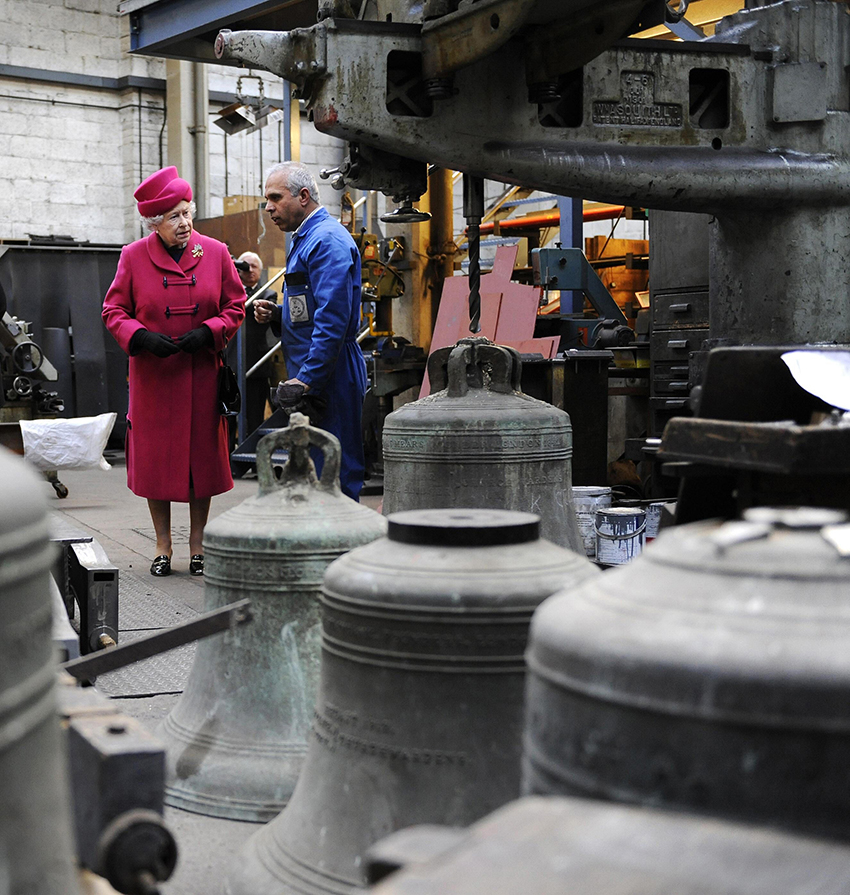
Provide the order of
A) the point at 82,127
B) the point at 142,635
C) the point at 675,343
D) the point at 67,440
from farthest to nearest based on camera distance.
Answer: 1. the point at 82,127
2. the point at 67,440
3. the point at 675,343
4. the point at 142,635

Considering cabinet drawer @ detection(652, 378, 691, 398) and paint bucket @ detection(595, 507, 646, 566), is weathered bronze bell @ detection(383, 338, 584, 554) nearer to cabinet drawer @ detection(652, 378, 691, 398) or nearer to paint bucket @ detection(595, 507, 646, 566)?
paint bucket @ detection(595, 507, 646, 566)

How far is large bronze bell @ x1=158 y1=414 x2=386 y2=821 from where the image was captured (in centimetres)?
233

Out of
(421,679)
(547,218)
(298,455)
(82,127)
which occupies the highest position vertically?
(82,127)

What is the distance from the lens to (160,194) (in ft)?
15.1

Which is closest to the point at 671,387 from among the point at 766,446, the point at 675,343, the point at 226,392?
the point at 675,343

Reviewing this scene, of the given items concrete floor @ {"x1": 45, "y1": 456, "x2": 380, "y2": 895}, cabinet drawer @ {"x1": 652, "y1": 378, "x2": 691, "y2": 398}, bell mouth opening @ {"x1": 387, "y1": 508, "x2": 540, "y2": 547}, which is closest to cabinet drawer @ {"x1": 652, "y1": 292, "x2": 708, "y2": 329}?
cabinet drawer @ {"x1": 652, "y1": 378, "x2": 691, "y2": 398}

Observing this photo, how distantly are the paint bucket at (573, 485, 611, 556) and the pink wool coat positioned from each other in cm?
141

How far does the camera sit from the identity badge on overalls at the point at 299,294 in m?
4.31

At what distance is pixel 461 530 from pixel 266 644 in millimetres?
789

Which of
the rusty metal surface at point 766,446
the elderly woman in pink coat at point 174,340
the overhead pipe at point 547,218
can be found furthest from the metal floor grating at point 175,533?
the rusty metal surface at point 766,446

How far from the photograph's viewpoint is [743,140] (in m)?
3.21

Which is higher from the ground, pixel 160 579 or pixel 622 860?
pixel 622 860

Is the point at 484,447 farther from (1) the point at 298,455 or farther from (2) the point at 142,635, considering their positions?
(2) the point at 142,635

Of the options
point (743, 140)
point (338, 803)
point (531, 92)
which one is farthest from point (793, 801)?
point (743, 140)
